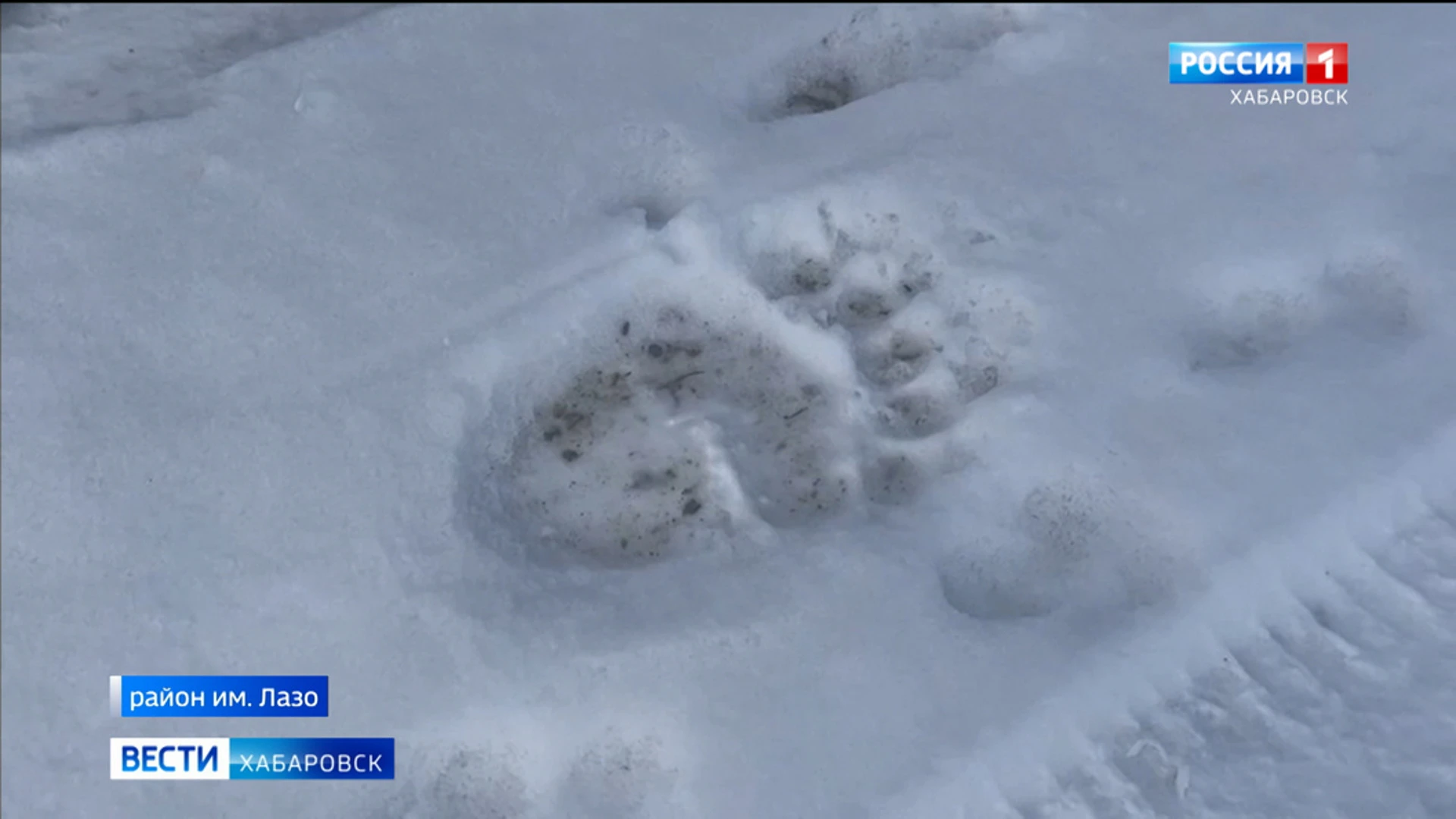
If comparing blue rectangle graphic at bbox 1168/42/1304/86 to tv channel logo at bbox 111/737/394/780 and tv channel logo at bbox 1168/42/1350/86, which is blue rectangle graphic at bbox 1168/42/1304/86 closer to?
tv channel logo at bbox 1168/42/1350/86

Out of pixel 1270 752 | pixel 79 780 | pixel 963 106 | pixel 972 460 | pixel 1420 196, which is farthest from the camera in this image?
pixel 963 106

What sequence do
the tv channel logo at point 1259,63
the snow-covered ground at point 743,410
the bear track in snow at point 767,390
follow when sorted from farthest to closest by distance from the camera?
the tv channel logo at point 1259,63 < the bear track in snow at point 767,390 < the snow-covered ground at point 743,410

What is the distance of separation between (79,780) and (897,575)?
1734 mm

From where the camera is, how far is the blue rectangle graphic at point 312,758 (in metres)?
1.98

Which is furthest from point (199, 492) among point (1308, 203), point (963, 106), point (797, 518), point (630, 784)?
point (1308, 203)

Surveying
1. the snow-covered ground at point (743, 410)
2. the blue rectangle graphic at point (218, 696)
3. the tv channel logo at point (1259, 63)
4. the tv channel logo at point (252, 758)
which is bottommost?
the tv channel logo at point (252, 758)

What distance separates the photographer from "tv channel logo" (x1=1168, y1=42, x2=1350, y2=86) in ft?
8.40

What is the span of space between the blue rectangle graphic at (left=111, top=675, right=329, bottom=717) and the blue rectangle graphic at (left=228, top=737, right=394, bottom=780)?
0.20ft

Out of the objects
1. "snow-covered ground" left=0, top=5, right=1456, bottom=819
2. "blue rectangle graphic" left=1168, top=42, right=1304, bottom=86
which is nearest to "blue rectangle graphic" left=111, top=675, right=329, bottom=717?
"snow-covered ground" left=0, top=5, right=1456, bottom=819

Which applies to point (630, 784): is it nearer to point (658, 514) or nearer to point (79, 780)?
point (658, 514)

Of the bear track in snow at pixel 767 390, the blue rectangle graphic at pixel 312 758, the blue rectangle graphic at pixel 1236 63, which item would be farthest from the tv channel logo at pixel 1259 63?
the blue rectangle graphic at pixel 312 758

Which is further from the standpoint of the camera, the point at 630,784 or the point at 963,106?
the point at 963,106

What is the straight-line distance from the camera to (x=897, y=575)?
2072 mm

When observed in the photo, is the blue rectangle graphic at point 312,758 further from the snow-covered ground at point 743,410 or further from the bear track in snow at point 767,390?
the bear track in snow at point 767,390
